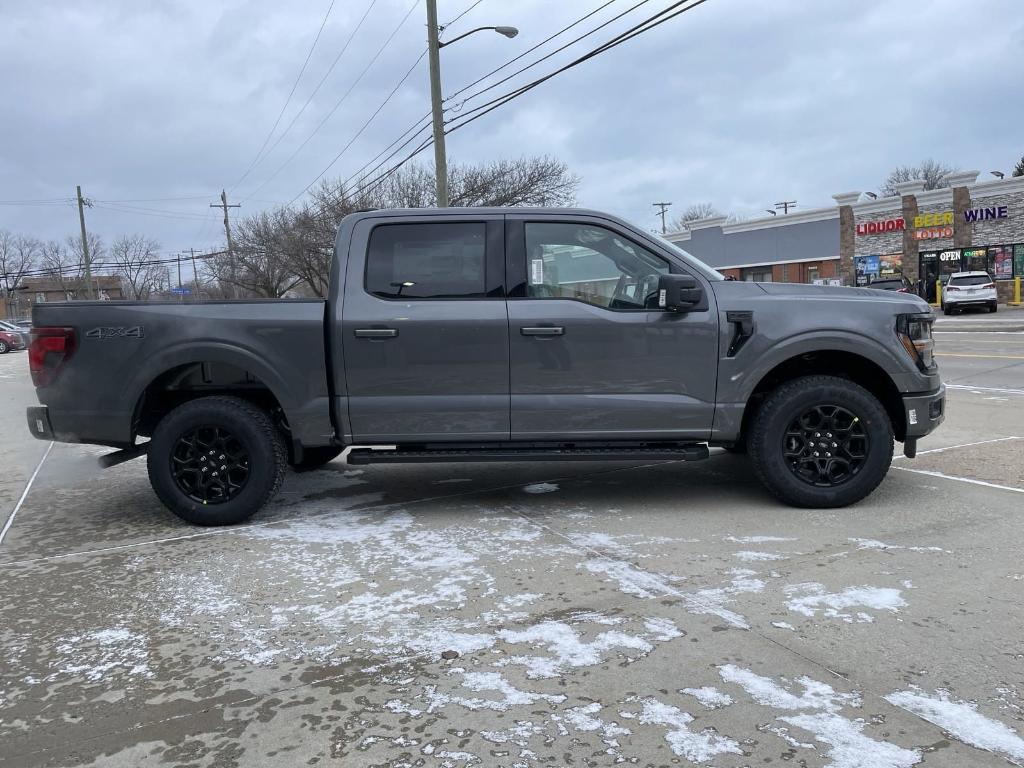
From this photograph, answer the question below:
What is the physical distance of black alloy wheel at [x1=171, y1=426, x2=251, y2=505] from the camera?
4945 mm

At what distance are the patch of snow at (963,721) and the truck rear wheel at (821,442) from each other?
228cm

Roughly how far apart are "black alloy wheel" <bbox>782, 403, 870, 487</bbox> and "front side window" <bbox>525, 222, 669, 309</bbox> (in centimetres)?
129

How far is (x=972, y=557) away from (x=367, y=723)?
126 inches

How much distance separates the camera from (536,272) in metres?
4.93

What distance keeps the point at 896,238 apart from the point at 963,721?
41.5m

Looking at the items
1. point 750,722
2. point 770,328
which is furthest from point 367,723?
point 770,328

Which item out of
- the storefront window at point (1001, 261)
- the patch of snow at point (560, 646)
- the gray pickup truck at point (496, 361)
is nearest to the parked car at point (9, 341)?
the gray pickup truck at point (496, 361)

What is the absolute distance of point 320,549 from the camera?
14.7ft

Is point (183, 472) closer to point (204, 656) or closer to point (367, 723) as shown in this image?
point (204, 656)

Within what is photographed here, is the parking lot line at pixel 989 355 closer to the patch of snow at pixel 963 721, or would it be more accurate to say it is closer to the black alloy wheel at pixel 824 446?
the black alloy wheel at pixel 824 446

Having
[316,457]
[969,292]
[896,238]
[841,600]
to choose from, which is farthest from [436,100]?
[896,238]

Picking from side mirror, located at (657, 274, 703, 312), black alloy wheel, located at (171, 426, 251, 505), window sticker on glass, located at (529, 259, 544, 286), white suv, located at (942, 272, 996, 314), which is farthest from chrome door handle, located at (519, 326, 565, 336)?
white suv, located at (942, 272, 996, 314)

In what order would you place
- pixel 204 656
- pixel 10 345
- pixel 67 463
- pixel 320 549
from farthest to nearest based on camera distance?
pixel 10 345
pixel 67 463
pixel 320 549
pixel 204 656

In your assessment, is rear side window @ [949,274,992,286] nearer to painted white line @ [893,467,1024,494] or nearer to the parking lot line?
the parking lot line
